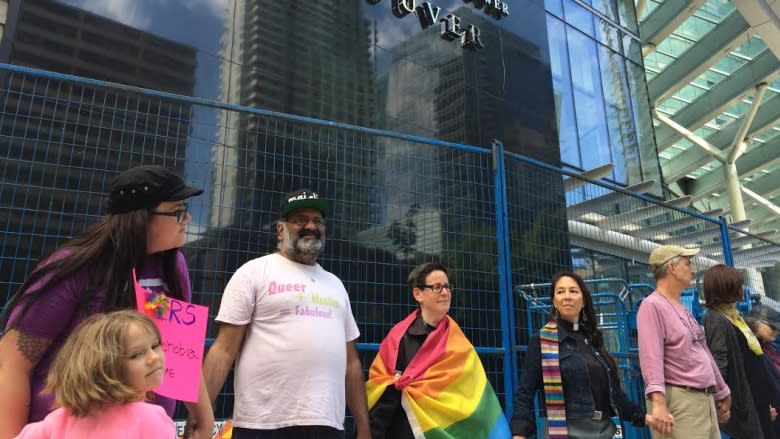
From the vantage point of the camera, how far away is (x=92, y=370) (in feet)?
4.89

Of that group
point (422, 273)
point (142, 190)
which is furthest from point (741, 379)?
point (142, 190)

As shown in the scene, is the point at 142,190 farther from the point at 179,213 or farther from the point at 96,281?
the point at 96,281

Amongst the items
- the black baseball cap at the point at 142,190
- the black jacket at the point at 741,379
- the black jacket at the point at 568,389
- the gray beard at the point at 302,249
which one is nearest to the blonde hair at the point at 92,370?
the black baseball cap at the point at 142,190

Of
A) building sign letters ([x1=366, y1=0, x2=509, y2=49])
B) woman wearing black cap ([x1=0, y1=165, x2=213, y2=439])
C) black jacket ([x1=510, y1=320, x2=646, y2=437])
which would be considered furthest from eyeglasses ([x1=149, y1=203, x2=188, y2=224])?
building sign letters ([x1=366, y1=0, x2=509, y2=49])

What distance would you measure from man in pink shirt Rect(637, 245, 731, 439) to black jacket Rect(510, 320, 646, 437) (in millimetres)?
239

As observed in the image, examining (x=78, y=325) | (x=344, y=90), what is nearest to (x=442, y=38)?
(x=344, y=90)

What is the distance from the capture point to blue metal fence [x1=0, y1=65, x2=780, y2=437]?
4.07m

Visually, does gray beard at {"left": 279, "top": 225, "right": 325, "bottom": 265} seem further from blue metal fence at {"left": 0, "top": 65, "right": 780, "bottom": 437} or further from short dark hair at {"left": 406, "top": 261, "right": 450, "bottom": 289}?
blue metal fence at {"left": 0, "top": 65, "right": 780, "bottom": 437}

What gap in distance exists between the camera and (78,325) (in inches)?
65.4

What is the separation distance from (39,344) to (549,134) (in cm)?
838

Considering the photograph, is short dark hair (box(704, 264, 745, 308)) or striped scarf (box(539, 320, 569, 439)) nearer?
striped scarf (box(539, 320, 569, 439))

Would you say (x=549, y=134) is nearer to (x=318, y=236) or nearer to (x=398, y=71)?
(x=398, y=71)

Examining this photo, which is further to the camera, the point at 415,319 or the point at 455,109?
the point at 455,109

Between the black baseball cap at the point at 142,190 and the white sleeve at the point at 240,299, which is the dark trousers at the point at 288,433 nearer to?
the white sleeve at the point at 240,299
